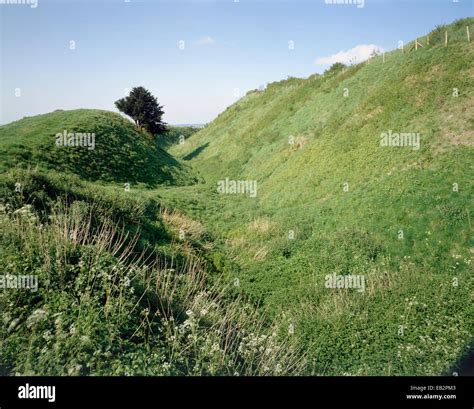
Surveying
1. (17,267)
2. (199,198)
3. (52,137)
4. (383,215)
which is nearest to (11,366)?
(17,267)

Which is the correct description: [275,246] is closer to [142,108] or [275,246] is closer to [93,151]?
[93,151]

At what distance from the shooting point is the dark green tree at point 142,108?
4897cm

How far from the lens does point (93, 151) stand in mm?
28422

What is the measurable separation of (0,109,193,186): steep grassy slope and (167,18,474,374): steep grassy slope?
710 cm

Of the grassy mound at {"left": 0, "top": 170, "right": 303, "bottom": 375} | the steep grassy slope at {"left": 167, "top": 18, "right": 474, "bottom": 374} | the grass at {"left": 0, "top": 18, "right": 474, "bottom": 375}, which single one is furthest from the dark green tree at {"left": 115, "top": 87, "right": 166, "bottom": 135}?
the grassy mound at {"left": 0, "top": 170, "right": 303, "bottom": 375}

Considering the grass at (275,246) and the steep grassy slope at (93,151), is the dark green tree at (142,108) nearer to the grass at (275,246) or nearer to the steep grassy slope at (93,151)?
the steep grassy slope at (93,151)

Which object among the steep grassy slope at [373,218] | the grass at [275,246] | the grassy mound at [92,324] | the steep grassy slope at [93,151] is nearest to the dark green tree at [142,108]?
the steep grassy slope at [93,151]

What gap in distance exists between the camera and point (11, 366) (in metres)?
4.22

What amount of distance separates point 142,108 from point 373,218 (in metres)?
43.2

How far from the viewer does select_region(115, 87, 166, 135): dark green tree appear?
49.0 m

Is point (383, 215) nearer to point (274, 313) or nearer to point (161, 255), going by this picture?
point (274, 313)

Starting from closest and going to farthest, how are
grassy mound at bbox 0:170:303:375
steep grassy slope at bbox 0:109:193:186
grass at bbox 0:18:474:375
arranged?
grassy mound at bbox 0:170:303:375 < grass at bbox 0:18:474:375 < steep grassy slope at bbox 0:109:193:186

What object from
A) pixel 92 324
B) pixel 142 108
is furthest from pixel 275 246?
pixel 142 108

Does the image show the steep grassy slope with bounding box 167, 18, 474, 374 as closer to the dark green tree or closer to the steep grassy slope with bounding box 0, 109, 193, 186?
the steep grassy slope with bounding box 0, 109, 193, 186
